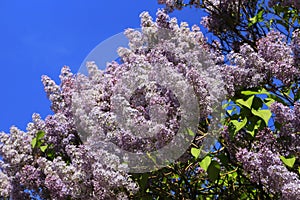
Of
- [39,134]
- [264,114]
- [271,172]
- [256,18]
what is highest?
[256,18]

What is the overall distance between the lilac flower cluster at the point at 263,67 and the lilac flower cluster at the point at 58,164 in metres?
0.90

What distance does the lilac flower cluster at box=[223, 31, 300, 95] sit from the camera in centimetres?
372

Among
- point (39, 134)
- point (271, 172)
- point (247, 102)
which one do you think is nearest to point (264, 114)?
point (247, 102)

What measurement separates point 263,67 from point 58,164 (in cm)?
141

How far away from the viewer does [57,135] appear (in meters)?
4.09

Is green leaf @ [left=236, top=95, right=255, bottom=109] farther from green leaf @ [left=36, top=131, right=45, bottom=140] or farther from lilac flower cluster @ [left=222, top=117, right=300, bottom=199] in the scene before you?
green leaf @ [left=36, top=131, right=45, bottom=140]

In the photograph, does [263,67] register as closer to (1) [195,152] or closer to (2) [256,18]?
(1) [195,152]

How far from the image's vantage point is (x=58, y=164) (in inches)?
148

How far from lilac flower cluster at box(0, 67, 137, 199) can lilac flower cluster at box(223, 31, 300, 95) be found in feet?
2.96

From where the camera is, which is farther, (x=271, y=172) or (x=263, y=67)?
(x=263, y=67)

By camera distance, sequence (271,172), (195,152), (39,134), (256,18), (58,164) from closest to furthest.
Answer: (271,172), (195,152), (58,164), (39,134), (256,18)

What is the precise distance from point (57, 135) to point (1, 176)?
77cm

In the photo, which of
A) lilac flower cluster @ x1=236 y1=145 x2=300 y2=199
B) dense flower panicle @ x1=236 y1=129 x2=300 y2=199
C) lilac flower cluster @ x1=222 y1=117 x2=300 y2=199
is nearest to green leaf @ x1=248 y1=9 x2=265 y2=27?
lilac flower cluster @ x1=222 y1=117 x2=300 y2=199

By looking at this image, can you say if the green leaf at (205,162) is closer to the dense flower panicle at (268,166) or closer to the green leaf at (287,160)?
the dense flower panicle at (268,166)
